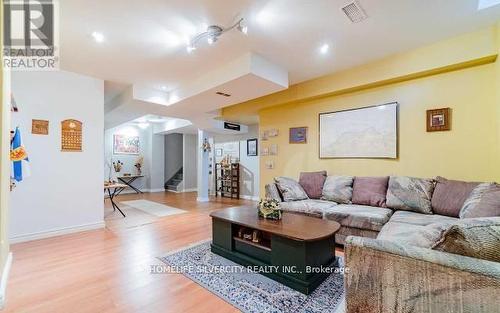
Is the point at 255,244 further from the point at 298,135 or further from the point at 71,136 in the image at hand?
the point at 71,136

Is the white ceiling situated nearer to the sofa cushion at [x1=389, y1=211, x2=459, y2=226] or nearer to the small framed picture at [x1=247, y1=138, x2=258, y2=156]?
the sofa cushion at [x1=389, y1=211, x2=459, y2=226]

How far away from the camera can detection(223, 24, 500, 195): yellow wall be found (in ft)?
8.70

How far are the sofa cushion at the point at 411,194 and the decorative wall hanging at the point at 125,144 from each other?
8.27 meters

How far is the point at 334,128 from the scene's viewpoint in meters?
3.94

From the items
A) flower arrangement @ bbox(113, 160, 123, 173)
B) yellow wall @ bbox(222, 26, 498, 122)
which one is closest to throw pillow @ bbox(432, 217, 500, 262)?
yellow wall @ bbox(222, 26, 498, 122)

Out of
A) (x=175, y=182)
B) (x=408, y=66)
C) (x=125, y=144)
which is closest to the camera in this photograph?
(x=408, y=66)

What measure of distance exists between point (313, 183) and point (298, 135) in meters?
1.07

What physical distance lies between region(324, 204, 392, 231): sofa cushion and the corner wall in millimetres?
3740

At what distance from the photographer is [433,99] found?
3.05m

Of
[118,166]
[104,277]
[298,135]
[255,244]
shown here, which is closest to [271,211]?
[255,244]

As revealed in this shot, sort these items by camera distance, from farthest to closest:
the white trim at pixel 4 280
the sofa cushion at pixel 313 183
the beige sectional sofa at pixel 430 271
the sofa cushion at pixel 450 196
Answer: the sofa cushion at pixel 313 183
the sofa cushion at pixel 450 196
the white trim at pixel 4 280
the beige sectional sofa at pixel 430 271

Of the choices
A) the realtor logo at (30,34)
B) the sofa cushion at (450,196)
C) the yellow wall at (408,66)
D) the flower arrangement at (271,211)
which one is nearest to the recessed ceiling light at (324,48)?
the yellow wall at (408,66)

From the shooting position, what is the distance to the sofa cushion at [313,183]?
147 inches

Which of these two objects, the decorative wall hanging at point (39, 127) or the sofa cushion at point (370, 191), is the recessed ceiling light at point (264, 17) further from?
the decorative wall hanging at point (39, 127)
